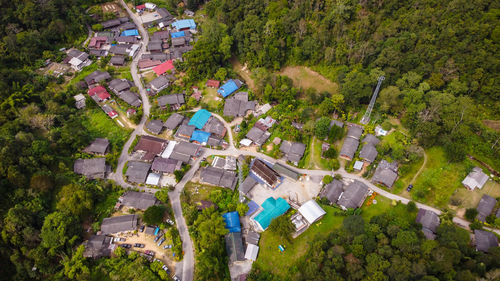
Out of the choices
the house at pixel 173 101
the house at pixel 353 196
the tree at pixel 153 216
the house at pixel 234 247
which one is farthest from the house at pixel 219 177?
the house at pixel 173 101

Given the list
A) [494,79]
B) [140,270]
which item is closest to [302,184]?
[140,270]

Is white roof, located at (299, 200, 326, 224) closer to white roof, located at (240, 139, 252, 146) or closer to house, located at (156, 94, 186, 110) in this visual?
white roof, located at (240, 139, 252, 146)

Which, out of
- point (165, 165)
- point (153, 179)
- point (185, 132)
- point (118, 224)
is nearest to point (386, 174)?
point (185, 132)

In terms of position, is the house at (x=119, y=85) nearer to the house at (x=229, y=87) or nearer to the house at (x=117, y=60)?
the house at (x=117, y=60)

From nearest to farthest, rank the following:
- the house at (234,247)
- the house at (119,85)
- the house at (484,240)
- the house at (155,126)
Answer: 1. the house at (484,240)
2. the house at (234,247)
3. the house at (155,126)
4. the house at (119,85)

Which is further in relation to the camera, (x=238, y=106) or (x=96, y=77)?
(x=96, y=77)

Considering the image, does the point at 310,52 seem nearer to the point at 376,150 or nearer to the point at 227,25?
the point at 227,25

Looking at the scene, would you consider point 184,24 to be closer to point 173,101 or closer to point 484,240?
point 173,101
